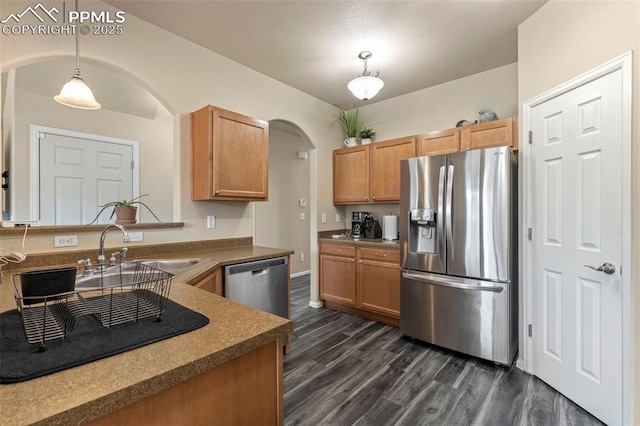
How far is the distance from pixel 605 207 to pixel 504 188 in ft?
2.07

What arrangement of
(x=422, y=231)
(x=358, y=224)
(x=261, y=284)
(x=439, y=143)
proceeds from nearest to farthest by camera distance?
1. (x=261, y=284)
2. (x=422, y=231)
3. (x=439, y=143)
4. (x=358, y=224)

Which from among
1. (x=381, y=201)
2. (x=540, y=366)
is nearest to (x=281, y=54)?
(x=381, y=201)

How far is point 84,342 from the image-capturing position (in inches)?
29.6

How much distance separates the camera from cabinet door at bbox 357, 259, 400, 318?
10.2 ft

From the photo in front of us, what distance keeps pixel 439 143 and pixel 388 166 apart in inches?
24.5

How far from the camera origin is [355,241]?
344cm

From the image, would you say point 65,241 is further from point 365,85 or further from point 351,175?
point 351,175

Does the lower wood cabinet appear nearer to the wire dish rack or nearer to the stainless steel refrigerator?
the stainless steel refrigerator

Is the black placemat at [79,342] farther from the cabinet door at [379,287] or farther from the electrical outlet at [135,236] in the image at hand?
the cabinet door at [379,287]

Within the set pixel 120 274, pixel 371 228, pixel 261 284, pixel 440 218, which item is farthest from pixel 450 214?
pixel 120 274

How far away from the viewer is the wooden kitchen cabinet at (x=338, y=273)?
3485 mm

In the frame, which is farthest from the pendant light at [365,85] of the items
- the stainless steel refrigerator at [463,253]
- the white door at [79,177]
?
the white door at [79,177]

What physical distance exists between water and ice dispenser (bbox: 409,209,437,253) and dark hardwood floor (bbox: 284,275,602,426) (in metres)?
0.92

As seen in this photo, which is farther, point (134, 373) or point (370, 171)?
point (370, 171)
